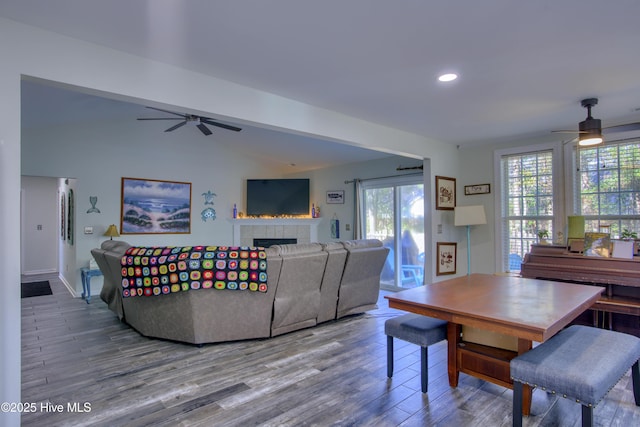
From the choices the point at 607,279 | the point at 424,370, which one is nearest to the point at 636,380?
the point at 607,279

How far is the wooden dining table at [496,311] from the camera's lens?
→ 1896 mm

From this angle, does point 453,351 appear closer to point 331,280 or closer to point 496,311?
point 496,311

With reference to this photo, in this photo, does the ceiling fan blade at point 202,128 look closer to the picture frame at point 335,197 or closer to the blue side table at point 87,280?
the blue side table at point 87,280

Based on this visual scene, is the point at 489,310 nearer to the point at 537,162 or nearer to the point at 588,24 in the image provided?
the point at 588,24

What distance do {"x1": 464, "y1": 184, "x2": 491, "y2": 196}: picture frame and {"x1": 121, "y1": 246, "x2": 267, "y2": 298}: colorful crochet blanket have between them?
361 cm

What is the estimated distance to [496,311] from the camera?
81.0 inches

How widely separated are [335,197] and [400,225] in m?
1.67

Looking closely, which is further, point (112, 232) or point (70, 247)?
point (70, 247)

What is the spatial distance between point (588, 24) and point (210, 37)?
2435mm

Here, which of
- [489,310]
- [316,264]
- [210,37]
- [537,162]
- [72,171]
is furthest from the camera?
[72,171]

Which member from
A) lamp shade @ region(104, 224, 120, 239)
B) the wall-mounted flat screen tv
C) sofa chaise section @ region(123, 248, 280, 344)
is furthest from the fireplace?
sofa chaise section @ region(123, 248, 280, 344)

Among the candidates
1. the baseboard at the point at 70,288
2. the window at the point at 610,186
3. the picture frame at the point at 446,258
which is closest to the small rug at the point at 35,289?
the baseboard at the point at 70,288

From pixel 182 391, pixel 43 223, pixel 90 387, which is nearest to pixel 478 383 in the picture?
pixel 182 391

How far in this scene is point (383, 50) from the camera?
2500 millimetres
